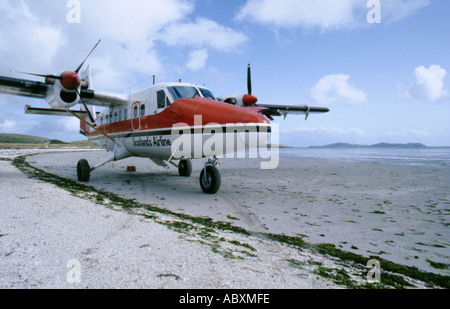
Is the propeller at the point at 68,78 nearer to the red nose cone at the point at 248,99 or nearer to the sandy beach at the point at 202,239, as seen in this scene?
the sandy beach at the point at 202,239

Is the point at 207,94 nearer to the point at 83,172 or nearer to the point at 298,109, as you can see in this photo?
the point at 83,172

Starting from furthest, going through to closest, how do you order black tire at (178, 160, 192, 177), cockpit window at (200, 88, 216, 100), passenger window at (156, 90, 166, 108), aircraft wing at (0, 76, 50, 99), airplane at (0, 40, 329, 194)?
black tire at (178, 160, 192, 177) → aircraft wing at (0, 76, 50, 99) → passenger window at (156, 90, 166, 108) → cockpit window at (200, 88, 216, 100) → airplane at (0, 40, 329, 194)

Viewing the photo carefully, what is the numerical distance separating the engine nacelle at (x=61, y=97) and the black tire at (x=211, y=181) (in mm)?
5964

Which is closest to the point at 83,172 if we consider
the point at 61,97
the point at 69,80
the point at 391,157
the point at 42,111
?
the point at 61,97

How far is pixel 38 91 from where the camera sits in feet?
31.1

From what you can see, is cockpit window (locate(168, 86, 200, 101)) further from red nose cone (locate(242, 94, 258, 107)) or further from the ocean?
the ocean

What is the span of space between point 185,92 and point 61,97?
5042 millimetres

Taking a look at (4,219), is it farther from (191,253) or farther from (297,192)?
(297,192)

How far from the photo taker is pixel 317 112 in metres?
18.2

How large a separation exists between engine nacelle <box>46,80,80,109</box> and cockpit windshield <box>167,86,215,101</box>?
4.22 meters

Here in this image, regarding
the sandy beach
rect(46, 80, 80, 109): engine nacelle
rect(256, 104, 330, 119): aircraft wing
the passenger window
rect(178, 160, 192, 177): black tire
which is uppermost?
rect(256, 104, 330, 119): aircraft wing

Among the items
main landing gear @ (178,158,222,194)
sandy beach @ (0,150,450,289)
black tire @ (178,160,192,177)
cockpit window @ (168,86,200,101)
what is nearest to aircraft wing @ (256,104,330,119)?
black tire @ (178,160,192,177)

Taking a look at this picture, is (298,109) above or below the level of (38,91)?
above

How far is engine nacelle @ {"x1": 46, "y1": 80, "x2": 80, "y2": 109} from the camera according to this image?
351 inches
